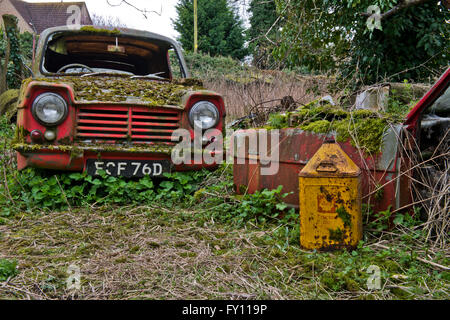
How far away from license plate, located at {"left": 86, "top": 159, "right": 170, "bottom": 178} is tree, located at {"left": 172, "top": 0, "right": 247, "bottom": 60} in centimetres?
1853

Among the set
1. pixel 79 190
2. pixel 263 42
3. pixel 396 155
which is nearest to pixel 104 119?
pixel 79 190

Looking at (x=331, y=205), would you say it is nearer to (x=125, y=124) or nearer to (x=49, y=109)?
(x=125, y=124)

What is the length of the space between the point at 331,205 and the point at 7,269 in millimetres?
1752

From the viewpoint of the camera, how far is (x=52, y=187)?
3133mm

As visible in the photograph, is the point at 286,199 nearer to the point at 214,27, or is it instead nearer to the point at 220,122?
the point at 220,122

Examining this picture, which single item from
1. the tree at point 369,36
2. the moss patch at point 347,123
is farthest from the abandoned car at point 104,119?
the tree at point 369,36

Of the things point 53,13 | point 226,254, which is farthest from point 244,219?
point 53,13

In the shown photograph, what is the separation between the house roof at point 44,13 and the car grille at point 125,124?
27464 millimetres

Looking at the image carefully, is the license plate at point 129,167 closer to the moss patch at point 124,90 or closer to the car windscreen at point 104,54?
the moss patch at point 124,90

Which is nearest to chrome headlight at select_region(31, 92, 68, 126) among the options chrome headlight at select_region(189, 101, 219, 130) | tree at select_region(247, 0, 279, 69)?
chrome headlight at select_region(189, 101, 219, 130)

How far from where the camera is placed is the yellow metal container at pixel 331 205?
2.14 metres

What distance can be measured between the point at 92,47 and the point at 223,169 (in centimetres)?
207

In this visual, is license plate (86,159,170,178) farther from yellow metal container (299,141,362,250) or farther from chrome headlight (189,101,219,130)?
yellow metal container (299,141,362,250)

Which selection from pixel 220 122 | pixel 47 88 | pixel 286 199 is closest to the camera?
pixel 286 199
